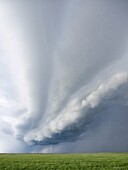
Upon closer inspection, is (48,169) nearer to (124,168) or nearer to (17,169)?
(17,169)

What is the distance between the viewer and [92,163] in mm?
65688

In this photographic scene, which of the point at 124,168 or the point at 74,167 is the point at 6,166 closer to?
the point at 74,167

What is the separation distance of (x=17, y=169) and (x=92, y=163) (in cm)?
1817

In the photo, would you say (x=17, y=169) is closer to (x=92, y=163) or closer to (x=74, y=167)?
(x=74, y=167)

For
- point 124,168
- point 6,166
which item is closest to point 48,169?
point 6,166

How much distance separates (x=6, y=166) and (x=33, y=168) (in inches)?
311

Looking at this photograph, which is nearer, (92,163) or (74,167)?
(74,167)

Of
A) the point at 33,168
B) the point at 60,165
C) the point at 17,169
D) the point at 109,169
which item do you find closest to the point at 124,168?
the point at 109,169

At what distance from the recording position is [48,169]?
2340 inches

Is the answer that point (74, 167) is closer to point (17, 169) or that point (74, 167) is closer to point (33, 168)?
point (33, 168)

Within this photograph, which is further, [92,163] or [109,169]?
[92,163]

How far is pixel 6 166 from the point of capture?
64.4 m

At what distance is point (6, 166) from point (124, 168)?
90.9 feet

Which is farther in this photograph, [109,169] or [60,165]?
[60,165]
